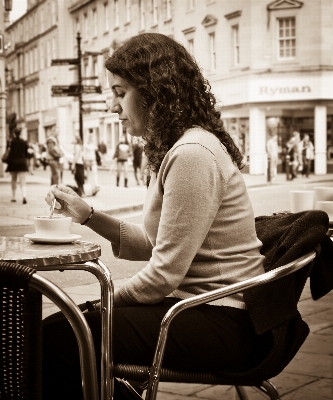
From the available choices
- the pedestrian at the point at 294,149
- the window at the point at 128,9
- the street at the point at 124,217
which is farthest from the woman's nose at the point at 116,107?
the pedestrian at the point at 294,149

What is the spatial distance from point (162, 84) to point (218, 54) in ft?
15.2

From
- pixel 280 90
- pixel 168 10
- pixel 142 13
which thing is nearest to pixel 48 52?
pixel 142 13

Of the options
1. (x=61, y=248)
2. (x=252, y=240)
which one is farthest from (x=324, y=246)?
(x=61, y=248)

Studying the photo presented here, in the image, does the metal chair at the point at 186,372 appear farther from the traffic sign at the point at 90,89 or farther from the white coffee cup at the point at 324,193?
the traffic sign at the point at 90,89

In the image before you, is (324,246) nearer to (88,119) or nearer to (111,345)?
(111,345)

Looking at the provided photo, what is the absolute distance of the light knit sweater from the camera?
6.40 ft

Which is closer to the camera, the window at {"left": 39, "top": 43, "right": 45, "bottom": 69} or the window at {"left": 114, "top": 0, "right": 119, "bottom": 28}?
the window at {"left": 39, "top": 43, "right": 45, "bottom": 69}

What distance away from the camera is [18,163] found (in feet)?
20.4

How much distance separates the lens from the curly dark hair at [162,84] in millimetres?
2078

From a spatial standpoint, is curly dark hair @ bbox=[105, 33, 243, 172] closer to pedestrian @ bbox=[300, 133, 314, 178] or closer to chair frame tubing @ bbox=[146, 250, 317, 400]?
chair frame tubing @ bbox=[146, 250, 317, 400]

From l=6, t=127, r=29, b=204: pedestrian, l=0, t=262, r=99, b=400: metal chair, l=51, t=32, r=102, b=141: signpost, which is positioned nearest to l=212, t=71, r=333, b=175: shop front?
l=51, t=32, r=102, b=141: signpost

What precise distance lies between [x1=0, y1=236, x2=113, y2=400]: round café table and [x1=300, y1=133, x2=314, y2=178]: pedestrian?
451cm

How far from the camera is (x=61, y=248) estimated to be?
83.6 inches

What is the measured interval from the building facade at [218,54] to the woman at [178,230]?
3.76 meters
